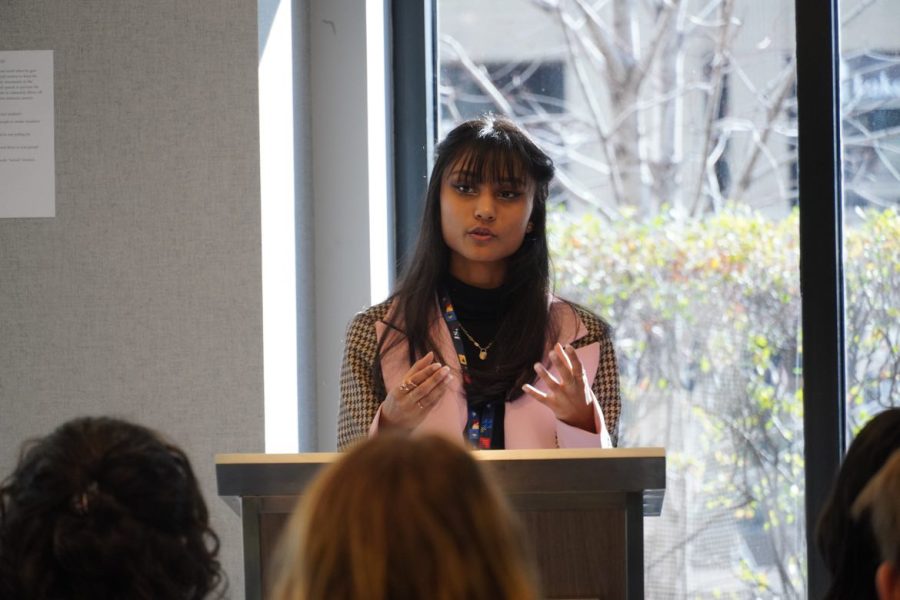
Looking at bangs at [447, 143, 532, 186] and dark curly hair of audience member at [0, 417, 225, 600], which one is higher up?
bangs at [447, 143, 532, 186]

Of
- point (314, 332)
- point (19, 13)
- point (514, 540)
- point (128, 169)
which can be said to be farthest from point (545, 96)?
point (514, 540)

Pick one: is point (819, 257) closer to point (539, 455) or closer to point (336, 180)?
point (336, 180)

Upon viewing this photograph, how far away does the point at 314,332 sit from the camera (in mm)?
3176

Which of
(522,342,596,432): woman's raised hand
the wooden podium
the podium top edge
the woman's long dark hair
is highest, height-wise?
the woman's long dark hair

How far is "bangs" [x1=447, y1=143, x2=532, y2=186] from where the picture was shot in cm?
244

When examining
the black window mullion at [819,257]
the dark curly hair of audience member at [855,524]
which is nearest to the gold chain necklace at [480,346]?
the black window mullion at [819,257]

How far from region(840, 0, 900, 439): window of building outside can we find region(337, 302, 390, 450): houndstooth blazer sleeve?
1.32 metres

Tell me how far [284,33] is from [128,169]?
50 centimetres

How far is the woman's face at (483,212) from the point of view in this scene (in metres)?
2.44

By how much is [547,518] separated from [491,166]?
38.3 inches

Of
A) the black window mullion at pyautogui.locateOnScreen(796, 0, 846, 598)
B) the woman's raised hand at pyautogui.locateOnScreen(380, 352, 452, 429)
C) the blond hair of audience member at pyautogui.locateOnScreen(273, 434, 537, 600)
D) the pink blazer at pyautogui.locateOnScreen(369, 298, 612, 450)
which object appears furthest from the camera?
the black window mullion at pyautogui.locateOnScreen(796, 0, 846, 598)

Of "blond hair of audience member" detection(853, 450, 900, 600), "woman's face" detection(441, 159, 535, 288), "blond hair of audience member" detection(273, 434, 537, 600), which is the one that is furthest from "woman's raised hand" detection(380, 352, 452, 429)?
"blond hair of audience member" detection(273, 434, 537, 600)

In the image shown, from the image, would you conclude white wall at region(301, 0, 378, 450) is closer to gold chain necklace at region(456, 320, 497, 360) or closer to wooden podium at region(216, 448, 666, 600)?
gold chain necklace at region(456, 320, 497, 360)

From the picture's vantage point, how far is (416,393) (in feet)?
6.67
